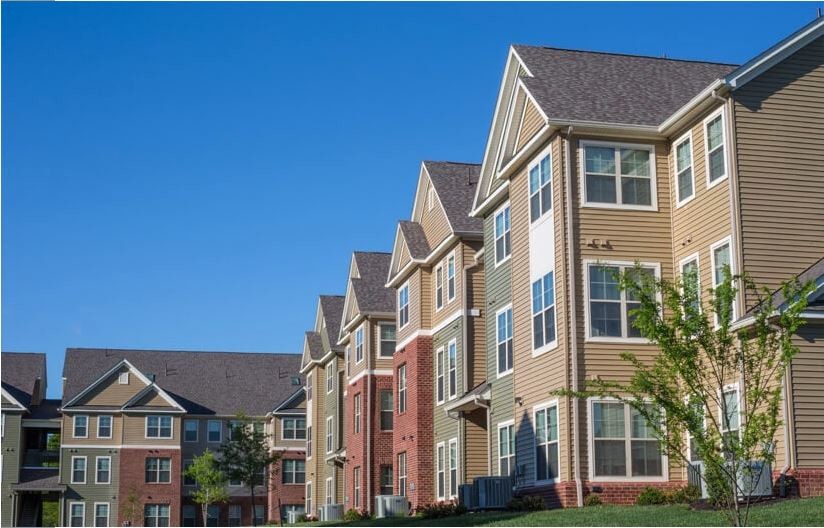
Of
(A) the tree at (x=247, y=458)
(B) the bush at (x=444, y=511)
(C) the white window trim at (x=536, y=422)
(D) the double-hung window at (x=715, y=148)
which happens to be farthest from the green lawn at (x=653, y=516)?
(A) the tree at (x=247, y=458)

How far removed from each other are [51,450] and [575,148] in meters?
59.3

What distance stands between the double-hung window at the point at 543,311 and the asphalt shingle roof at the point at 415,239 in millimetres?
12037

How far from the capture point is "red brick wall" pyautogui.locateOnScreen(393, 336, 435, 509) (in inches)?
1511

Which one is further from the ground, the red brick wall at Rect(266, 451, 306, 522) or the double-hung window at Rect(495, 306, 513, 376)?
the double-hung window at Rect(495, 306, 513, 376)

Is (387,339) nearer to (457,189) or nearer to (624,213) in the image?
(457,189)

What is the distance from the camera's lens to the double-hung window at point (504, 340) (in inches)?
1231

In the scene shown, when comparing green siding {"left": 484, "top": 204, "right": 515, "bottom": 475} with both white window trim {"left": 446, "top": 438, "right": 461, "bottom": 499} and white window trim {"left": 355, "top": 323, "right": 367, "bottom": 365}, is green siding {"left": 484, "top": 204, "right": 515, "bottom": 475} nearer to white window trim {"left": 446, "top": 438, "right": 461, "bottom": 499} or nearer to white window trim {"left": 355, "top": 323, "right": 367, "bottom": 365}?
white window trim {"left": 446, "top": 438, "right": 461, "bottom": 499}

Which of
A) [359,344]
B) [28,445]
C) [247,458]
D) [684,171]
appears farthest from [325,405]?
[684,171]

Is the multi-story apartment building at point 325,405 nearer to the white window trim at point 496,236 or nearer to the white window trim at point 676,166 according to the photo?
the white window trim at point 496,236

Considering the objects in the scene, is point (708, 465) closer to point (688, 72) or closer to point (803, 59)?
point (803, 59)

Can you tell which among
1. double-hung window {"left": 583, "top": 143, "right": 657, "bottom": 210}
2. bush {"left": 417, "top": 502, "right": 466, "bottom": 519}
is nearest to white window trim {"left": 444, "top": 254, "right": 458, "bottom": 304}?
bush {"left": 417, "top": 502, "right": 466, "bottom": 519}

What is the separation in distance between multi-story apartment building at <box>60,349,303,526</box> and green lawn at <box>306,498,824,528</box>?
1978 inches

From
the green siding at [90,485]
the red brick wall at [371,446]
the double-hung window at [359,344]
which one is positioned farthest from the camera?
the green siding at [90,485]

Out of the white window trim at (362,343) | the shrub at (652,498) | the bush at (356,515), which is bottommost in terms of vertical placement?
the bush at (356,515)
